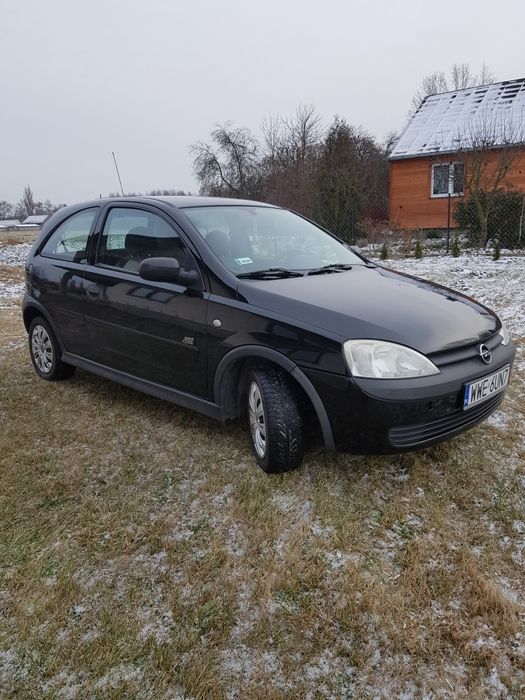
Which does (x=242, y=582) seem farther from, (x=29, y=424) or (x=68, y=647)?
(x=29, y=424)

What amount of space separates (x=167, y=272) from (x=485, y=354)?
1.86 m

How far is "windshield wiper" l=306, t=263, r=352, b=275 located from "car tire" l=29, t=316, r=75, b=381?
241 cm

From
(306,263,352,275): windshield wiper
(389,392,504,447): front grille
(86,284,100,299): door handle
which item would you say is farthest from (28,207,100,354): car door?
(389,392,504,447): front grille

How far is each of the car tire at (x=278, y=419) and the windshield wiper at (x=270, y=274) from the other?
571 millimetres

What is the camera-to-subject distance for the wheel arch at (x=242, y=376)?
2576 mm

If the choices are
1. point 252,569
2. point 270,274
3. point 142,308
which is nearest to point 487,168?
point 270,274

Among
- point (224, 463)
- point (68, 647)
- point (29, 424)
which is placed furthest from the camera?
point (29, 424)

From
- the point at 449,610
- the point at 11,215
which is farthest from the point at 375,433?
the point at 11,215

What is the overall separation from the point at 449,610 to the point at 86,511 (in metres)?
1.81

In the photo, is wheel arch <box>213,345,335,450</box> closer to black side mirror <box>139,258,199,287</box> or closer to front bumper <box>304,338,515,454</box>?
front bumper <box>304,338,515,454</box>

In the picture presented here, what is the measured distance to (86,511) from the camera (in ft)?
8.73

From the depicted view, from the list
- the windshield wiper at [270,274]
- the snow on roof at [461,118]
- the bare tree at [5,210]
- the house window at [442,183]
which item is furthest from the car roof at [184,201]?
the bare tree at [5,210]

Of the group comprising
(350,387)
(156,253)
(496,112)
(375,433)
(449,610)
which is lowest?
(449,610)

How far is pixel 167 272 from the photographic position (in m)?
3.04
